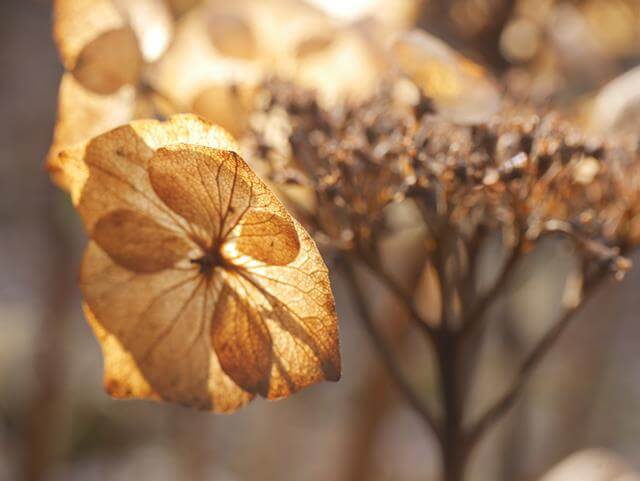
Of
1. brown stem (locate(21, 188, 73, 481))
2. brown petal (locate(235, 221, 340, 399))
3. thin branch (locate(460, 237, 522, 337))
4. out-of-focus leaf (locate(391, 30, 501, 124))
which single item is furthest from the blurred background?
brown petal (locate(235, 221, 340, 399))

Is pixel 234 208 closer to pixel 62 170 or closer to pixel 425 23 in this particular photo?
pixel 62 170

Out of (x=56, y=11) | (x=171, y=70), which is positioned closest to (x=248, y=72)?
(x=171, y=70)

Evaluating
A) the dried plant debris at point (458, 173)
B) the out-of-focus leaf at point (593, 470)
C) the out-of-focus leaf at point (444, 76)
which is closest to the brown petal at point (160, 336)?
the dried plant debris at point (458, 173)

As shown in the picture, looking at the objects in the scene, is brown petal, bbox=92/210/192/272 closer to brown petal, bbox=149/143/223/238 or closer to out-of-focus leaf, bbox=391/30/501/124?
brown petal, bbox=149/143/223/238

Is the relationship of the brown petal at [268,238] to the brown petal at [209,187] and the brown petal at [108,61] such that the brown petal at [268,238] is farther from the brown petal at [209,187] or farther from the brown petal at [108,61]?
the brown petal at [108,61]

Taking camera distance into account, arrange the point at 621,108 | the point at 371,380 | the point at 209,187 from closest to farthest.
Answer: the point at 209,187 < the point at 621,108 < the point at 371,380

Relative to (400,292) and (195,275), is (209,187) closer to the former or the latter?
(195,275)

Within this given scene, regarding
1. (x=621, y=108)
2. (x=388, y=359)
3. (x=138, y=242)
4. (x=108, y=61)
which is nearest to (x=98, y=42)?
(x=108, y=61)

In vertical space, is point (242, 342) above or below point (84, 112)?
below
